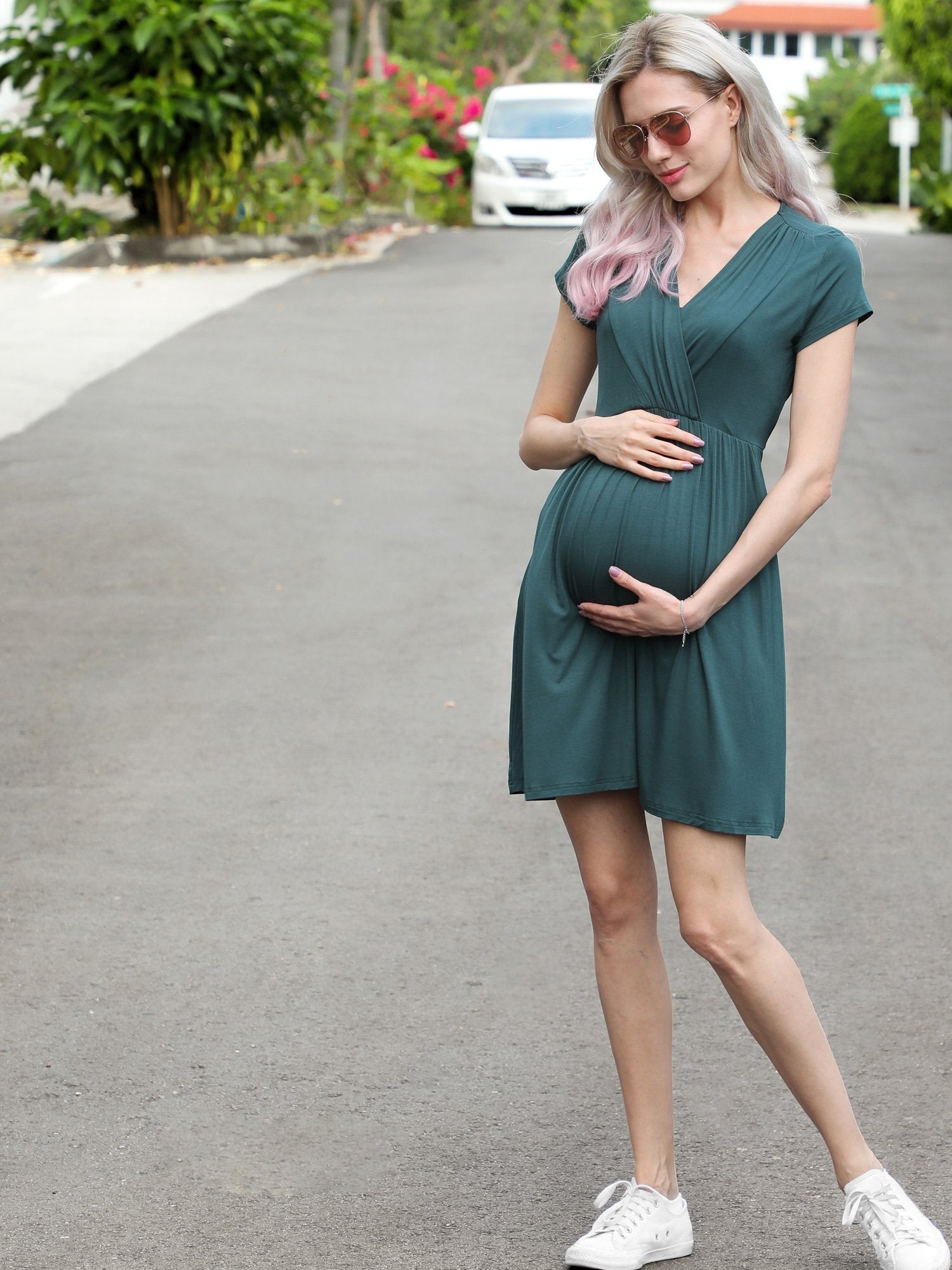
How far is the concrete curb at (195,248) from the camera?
53.8 feet

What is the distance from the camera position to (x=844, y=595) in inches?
300

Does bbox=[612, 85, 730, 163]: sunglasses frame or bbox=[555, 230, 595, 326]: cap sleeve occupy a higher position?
bbox=[612, 85, 730, 163]: sunglasses frame

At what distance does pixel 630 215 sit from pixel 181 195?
14.8 metres

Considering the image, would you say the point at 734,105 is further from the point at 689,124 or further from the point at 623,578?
the point at 623,578

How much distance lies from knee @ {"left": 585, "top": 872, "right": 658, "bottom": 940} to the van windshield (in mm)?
20208

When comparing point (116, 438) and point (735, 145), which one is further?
point (116, 438)

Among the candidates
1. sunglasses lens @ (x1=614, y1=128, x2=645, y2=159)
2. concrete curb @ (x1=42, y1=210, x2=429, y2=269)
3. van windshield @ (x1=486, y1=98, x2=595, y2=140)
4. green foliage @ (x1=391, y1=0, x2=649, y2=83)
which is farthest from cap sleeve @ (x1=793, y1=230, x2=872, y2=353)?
green foliage @ (x1=391, y1=0, x2=649, y2=83)

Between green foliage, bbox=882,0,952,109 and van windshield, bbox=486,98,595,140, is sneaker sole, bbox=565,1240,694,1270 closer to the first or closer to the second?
van windshield, bbox=486,98,595,140

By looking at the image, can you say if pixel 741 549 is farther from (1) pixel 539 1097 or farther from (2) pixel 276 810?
(2) pixel 276 810

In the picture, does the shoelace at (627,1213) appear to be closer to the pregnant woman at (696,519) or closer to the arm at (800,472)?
the pregnant woman at (696,519)

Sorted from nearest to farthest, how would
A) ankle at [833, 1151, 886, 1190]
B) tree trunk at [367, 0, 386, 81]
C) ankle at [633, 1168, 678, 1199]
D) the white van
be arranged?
1. ankle at [833, 1151, 886, 1190]
2. ankle at [633, 1168, 678, 1199]
3. the white van
4. tree trunk at [367, 0, 386, 81]

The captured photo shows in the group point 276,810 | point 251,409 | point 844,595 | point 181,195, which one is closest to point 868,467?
point 844,595

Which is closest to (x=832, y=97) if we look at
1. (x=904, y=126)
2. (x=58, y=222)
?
(x=904, y=126)

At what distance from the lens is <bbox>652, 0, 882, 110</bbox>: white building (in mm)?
91438
